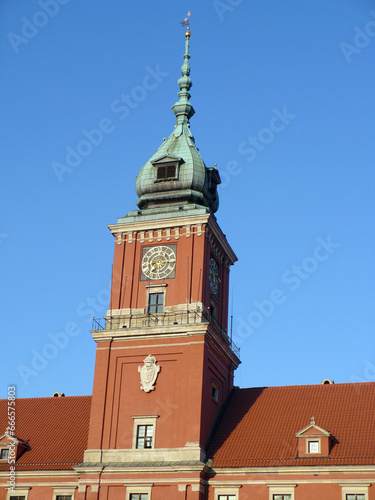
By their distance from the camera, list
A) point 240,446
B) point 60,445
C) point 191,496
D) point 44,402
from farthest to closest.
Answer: point 44,402 → point 60,445 → point 240,446 → point 191,496

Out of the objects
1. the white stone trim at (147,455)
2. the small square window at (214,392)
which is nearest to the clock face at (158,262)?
the small square window at (214,392)

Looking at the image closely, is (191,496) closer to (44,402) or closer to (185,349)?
(185,349)

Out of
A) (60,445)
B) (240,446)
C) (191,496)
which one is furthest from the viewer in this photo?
(60,445)

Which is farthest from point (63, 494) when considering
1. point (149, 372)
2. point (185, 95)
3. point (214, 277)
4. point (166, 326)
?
point (185, 95)

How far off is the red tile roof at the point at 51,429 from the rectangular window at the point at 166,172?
12755mm

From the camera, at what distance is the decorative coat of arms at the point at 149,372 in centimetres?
3931

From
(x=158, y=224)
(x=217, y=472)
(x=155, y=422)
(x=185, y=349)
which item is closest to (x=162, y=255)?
(x=158, y=224)

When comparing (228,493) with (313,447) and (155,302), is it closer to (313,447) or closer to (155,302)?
(313,447)

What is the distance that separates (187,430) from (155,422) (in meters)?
1.67

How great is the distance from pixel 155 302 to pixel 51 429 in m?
8.94

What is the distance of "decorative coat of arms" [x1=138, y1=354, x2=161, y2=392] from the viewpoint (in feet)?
129

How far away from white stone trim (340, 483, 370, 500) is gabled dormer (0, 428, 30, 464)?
16225mm

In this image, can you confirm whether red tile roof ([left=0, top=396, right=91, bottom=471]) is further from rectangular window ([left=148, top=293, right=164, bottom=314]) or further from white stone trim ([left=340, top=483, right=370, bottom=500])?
white stone trim ([left=340, top=483, right=370, bottom=500])

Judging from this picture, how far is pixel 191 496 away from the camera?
36406mm
